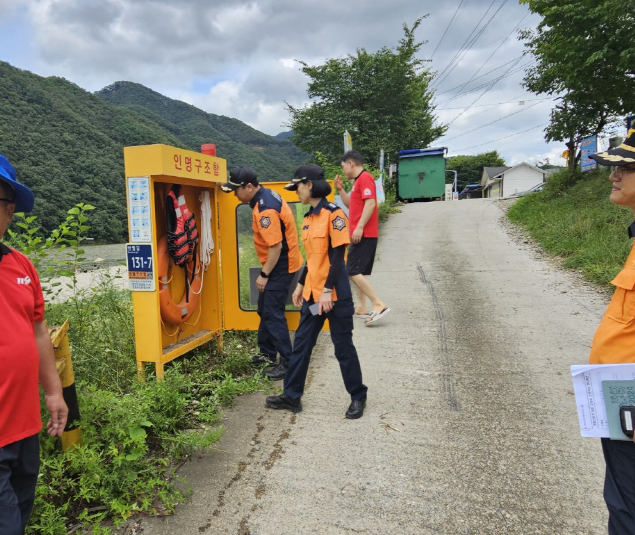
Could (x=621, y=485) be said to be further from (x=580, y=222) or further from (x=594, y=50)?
(x=594, y=50)

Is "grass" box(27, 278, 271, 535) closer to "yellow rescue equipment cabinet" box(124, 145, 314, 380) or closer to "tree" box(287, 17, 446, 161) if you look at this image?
"yellow rescue equipment cabinet" box(124, 145, 314, 380)

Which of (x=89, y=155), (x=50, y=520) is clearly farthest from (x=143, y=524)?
(x=89, y=155)

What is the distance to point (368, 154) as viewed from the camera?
862 inches

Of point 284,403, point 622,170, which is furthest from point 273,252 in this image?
point 622,170

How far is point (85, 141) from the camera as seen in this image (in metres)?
37.2

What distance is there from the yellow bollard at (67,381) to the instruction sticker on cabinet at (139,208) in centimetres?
112

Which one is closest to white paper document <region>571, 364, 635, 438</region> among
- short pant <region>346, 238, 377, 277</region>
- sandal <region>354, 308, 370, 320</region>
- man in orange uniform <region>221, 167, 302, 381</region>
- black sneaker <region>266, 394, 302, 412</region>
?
black sneaker <region>266, 394, 302, 412</region>

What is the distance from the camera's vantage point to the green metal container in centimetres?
1925

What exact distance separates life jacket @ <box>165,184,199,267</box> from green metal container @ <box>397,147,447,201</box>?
16495 mm

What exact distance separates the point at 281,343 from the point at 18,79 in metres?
55.6

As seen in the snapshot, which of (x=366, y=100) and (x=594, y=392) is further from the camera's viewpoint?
(x=366, y=100)

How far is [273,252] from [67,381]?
76.1 inches

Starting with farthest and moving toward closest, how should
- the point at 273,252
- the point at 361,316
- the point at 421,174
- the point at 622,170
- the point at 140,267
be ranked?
the point at 421,174
the point at 361,316
the point at 273,252
the point at 140,267
the point at 622,170

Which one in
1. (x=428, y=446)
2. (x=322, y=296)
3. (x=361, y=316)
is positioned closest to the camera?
(x=428, y=446)
